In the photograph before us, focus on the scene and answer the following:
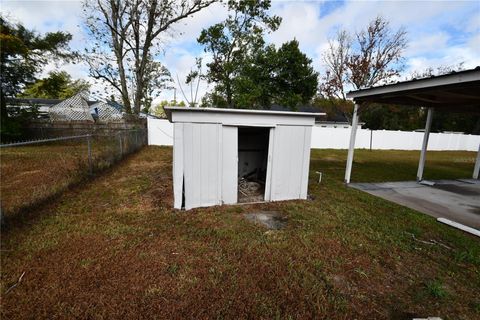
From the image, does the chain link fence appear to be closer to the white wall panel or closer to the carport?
the white wall panel

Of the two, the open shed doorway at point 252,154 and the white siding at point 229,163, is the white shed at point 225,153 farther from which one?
the open shed doorway at point 252,154

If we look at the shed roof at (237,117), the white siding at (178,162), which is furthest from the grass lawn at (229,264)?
the shed roof at (237,117)

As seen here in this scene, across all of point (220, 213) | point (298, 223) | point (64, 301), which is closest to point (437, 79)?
point (298, 223)

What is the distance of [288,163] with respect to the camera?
4688 mm

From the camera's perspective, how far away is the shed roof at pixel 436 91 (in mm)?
3902

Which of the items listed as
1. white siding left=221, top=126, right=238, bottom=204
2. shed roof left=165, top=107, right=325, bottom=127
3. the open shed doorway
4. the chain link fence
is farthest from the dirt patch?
the chain link fence

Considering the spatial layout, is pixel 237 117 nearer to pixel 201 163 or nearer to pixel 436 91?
pixel 201 163

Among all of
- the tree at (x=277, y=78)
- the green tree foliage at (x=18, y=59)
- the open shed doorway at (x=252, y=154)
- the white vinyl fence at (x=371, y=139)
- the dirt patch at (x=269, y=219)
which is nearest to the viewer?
the dirt patch at (x=269, y=219)

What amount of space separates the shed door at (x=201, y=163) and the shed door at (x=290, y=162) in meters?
1.19

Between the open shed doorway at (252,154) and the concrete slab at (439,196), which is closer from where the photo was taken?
the concrete slab at (439,196)

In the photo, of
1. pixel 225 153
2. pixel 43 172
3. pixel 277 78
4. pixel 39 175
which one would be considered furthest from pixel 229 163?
pixel 277 78

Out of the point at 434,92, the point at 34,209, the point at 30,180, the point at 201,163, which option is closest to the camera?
the point at 34,209

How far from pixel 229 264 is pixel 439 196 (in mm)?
6018

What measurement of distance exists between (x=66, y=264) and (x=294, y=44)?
1693 cm
